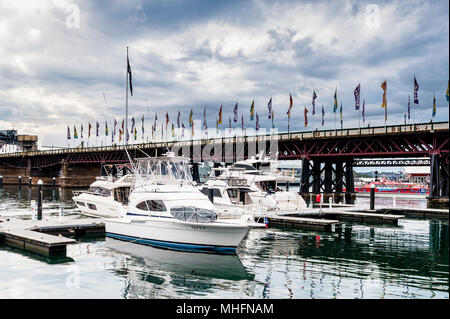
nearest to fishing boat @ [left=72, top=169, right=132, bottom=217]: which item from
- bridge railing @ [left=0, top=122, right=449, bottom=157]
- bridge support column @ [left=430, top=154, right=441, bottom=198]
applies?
bridge railing @ [left=0, top=122, right=449, bottom=157]

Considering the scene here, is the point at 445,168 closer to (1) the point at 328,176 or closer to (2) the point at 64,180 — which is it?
(1) the point at 328,176

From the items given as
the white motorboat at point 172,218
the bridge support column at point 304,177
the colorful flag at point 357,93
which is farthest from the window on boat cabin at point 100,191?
the colorful flag at point 357,93

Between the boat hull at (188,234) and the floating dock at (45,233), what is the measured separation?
351 cm

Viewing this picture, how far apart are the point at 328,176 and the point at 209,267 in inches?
Answer: 2035

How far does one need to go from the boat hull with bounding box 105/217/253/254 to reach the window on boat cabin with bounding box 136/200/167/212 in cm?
57

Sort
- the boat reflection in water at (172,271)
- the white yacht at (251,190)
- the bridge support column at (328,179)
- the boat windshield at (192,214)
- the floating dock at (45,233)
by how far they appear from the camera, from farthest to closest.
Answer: the bridge support column at (328,179) < the white yacht at (251,190) < the boat windshield at (192,214) < the floating dock at (45,233) < the boat reflection in water at (172,271)

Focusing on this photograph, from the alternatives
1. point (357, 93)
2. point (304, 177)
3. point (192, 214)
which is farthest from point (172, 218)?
point (304, 177)

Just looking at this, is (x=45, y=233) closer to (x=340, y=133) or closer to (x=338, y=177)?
(x=340, y=133)

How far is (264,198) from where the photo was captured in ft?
118

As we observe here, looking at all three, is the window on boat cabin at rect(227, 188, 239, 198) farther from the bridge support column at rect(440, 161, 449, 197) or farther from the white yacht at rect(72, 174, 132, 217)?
the bridge support column at rect(440, 161, 449, 197)

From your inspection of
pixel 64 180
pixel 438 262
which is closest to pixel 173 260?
pixel 438 262

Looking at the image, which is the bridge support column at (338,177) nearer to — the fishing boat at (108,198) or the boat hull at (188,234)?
the fishing boat at (108,198)

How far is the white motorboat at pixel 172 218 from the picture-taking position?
1894 centimetres

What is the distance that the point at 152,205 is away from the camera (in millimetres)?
21000
